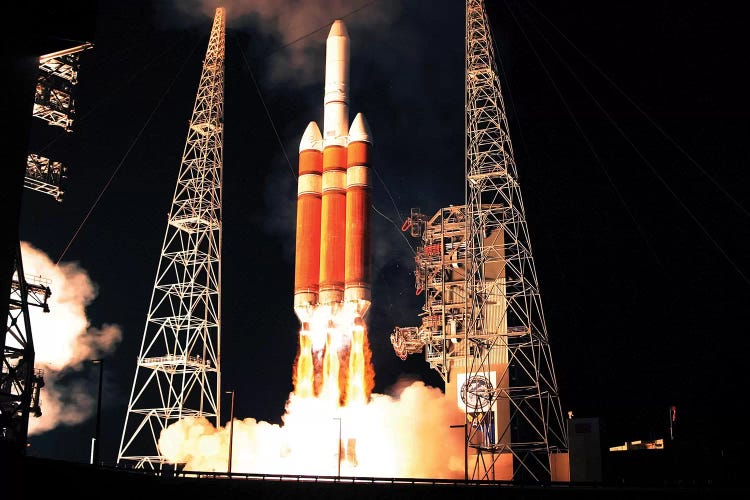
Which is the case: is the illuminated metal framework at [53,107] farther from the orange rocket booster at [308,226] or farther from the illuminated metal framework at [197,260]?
the orange rocket booster at [308,226]

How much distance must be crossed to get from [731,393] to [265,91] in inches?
1691

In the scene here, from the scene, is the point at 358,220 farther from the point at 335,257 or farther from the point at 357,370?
the point at 357,370

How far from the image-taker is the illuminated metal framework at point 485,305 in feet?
167

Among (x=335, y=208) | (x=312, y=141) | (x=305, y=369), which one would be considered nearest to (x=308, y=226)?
(x=335, y=208)

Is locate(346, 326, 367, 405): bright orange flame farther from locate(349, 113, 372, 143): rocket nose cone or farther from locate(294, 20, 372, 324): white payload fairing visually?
locate(349, 113, 372, 143): rocket nose cone

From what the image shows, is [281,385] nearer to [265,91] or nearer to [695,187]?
[265,91]

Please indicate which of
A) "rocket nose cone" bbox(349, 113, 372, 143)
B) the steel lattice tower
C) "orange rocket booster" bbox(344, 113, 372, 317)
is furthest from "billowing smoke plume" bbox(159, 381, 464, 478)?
"rocket nose cone" bbox(349, 113, 372, 143)

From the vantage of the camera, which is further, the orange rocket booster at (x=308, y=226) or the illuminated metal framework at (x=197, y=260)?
the illuminated metal framework at (x=197, y=260)

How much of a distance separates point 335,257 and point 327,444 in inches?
413

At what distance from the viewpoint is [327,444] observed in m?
51.6

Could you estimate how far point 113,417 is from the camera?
71500 millimetres

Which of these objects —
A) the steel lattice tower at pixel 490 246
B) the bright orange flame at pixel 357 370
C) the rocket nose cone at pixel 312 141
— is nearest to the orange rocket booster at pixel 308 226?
the rocket nose cone at pixel 312 141

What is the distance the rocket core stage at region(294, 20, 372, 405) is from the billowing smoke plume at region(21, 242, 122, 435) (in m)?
14.1

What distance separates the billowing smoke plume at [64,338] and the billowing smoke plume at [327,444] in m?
8.80
